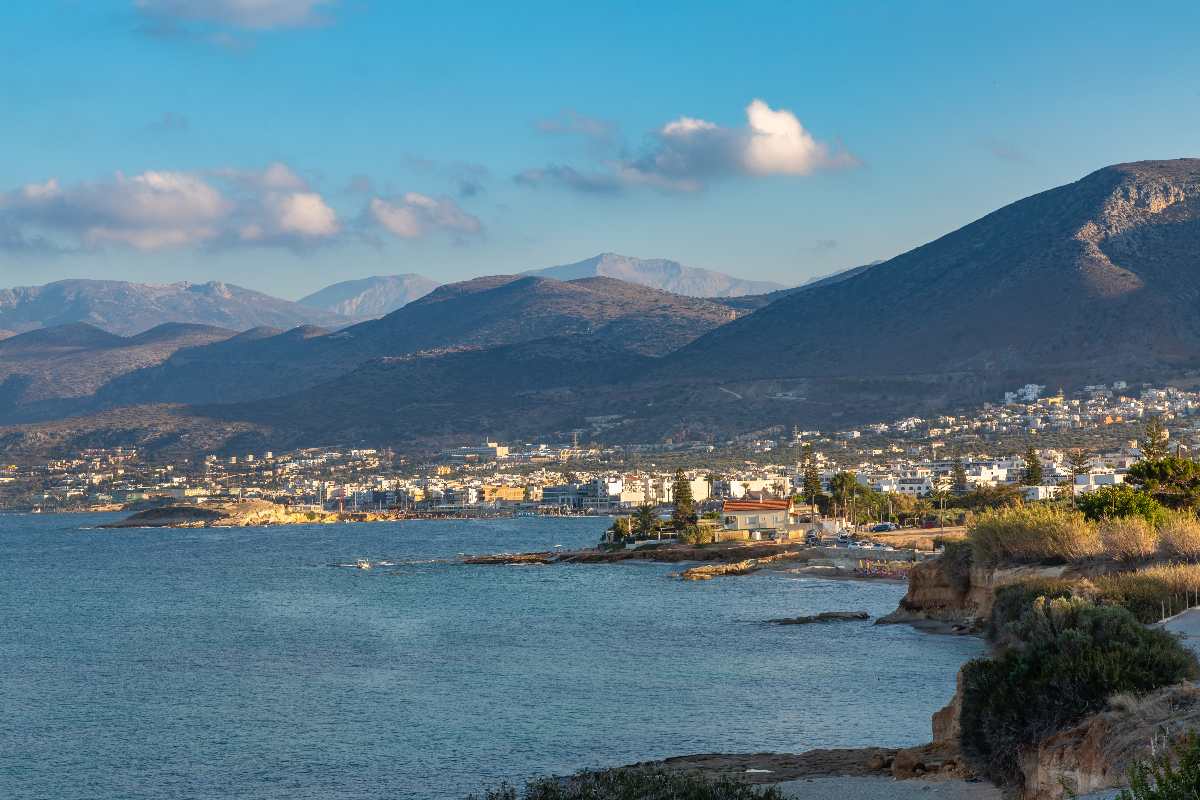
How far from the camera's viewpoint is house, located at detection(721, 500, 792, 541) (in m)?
84.7

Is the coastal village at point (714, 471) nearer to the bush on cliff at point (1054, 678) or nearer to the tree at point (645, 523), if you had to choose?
the tree at point (645, 523)

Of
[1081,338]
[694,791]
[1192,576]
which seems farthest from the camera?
[1081,338]

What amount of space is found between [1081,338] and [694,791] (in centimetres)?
16699

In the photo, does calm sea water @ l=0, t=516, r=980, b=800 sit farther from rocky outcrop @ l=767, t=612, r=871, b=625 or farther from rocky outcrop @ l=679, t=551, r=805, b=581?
rocky outcrop @ l=679, t=551, r=805, b=581

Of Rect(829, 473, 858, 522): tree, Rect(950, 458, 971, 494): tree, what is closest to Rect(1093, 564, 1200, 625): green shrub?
Rect(829, 473, 858, 522): tree

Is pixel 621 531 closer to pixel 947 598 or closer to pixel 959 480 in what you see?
pixel 959 480

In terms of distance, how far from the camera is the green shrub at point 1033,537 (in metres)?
39.3

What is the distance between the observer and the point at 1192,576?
3186 centimetres

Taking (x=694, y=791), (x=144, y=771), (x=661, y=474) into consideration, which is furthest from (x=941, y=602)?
(x=661, y=474)

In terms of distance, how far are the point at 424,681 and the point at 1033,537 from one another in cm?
1713

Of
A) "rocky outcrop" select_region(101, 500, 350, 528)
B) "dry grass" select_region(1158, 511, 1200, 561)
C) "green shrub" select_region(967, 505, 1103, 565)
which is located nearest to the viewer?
"dry grass" select_region(1158, 511, 1200, 561)

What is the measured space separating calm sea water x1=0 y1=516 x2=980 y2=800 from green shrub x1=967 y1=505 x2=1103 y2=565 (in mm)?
3728

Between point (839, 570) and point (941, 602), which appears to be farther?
point (839, 570)

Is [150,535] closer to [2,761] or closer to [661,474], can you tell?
[661,474]
